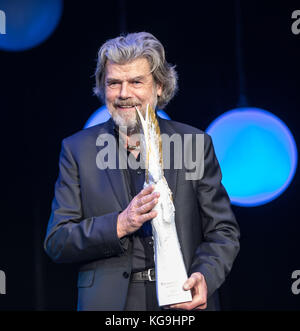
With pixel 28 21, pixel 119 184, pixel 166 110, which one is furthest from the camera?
pixel 166 110

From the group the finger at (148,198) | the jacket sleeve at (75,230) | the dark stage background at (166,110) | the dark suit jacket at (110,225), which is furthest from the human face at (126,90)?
the dark stage background at (166,110)

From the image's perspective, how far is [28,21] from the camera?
277cm

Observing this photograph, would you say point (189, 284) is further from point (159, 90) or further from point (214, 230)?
point (159, 90)

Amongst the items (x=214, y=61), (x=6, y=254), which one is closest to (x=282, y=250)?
(x=214, y=61)

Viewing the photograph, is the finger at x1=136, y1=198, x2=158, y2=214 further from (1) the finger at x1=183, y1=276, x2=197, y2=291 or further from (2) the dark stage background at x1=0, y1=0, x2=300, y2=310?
(2) the dark stage background at x1=0, y1=0, x2=300, y2=310

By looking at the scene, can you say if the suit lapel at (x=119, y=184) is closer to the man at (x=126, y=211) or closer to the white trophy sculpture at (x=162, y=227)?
the man at (x=126, y=211)

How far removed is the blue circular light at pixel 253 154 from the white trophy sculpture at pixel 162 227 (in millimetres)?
1095

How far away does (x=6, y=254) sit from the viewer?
10.0 ft

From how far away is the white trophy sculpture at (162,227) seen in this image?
158cm

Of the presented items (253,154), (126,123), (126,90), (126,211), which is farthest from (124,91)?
(253,154)

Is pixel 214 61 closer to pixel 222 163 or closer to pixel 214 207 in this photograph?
pixel 222 163

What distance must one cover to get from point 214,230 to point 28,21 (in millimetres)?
1497

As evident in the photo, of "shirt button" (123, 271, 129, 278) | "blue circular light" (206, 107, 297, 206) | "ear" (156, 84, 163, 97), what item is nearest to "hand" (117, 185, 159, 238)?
"shirt button" (123, 271, 129, 278)

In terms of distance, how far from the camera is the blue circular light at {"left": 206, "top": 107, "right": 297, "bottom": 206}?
267 centimetres
